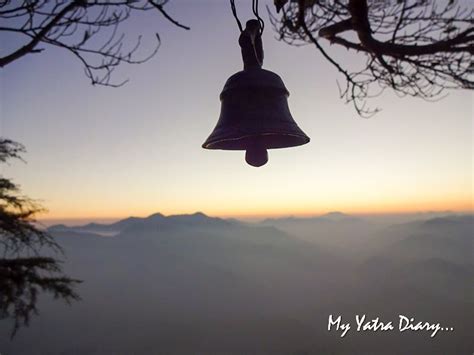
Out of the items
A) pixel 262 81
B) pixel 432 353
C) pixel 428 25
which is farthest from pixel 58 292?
pixel 432 353

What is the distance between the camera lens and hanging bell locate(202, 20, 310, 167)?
187 centimetres

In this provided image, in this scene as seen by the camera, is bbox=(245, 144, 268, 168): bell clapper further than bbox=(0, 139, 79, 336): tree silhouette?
No

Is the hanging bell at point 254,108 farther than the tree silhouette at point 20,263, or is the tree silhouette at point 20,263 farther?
the tree silhouette at point 20,263

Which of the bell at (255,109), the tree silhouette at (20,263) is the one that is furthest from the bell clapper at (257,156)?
the tree silhouette at (20,263)

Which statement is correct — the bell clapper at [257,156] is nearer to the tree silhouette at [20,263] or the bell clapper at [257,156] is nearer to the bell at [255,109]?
the bell at [255,109]

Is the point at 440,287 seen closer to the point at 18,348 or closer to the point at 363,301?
the point at 363,301

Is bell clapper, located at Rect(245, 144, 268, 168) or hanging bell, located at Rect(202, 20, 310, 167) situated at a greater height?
hanging bell, located at Rect(202, 20, 310, 167)

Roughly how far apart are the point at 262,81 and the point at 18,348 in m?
178

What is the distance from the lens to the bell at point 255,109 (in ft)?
6.14

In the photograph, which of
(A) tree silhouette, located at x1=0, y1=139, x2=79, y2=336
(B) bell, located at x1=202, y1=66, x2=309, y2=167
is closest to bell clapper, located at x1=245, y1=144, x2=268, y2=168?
(B) bell, located at x1=202, y1=66, x2=309, y2=167

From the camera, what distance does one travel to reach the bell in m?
1.87

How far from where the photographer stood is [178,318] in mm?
173250

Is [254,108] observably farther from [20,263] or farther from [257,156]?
[20,263]

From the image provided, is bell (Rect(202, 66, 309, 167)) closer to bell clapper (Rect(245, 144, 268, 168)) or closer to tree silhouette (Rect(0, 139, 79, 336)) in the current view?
bell clapper (Rect(245, 144, 268, 168))
